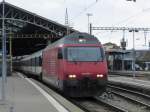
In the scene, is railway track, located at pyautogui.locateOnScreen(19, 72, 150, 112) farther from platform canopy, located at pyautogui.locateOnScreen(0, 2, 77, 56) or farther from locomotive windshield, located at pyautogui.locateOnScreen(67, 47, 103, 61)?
platform canopy, located at pyautogui.locateOnScreen(0, 2, 77, 56)

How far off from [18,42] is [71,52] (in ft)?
230

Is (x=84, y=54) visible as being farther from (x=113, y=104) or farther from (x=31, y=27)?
(x=31, y=27)

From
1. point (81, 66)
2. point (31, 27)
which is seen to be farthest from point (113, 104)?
point (31, 27)

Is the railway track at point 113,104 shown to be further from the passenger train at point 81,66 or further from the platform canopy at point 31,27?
the platform canopy at point 31,27

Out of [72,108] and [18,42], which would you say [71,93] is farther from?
[18,42]

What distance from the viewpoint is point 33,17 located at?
245ft

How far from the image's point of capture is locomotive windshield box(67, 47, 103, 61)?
24891mm

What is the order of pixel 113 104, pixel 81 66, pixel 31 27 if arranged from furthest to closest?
pixel 31 27
pixel 81 66
pixel 113 104

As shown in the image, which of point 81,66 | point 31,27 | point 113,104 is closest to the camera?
point 113,104

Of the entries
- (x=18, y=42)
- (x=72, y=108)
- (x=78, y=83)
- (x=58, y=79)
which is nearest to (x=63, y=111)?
(x=72, y=108)

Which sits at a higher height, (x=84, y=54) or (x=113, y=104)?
(x=84, y=54)

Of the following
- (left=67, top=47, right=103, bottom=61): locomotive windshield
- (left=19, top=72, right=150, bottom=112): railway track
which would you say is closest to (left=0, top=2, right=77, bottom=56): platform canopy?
(left=19, top=72, right=150, bottom=112): railway track

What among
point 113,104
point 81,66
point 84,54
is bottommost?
point 113,104

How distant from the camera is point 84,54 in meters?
25.1
